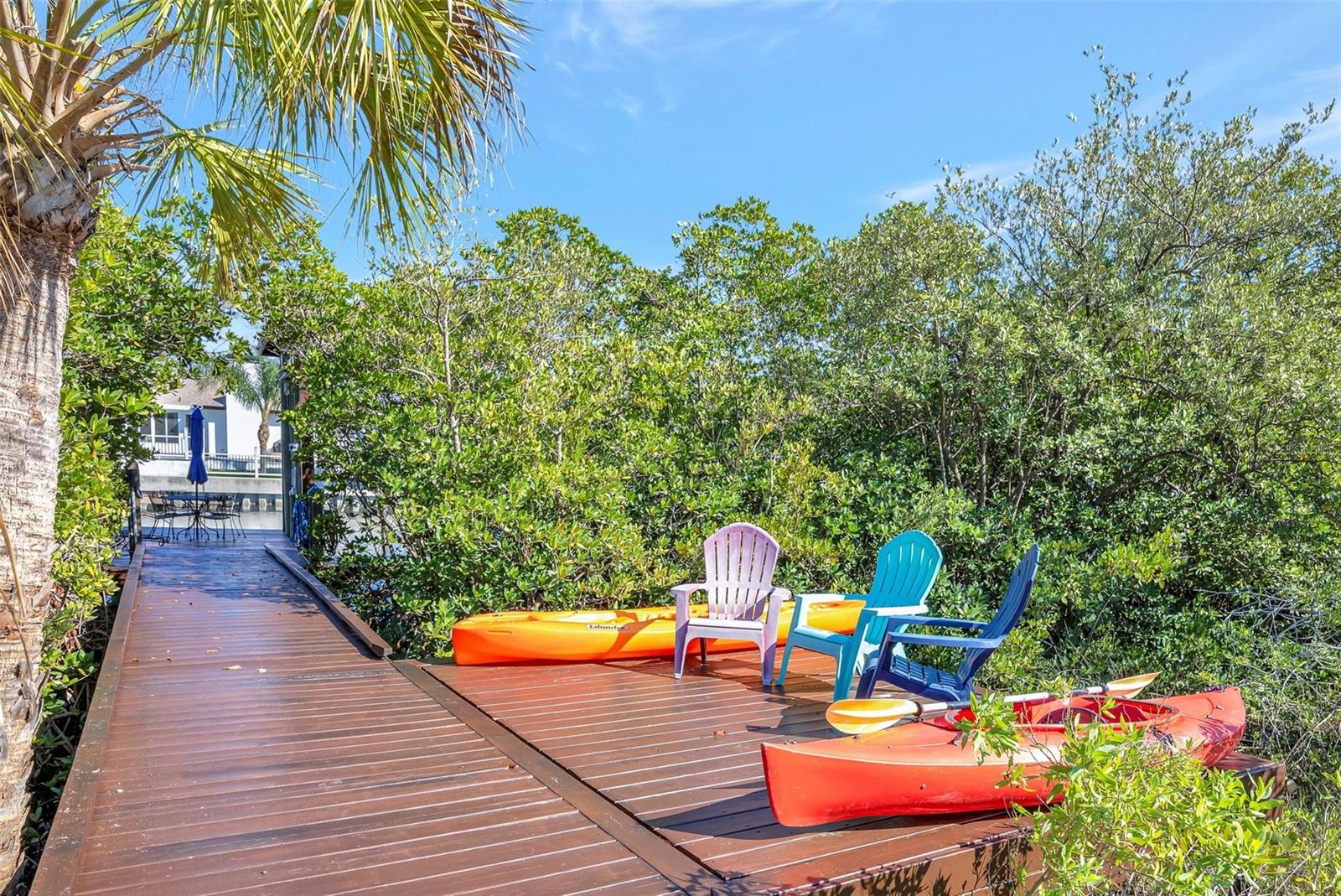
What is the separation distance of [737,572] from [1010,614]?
7.00 ft

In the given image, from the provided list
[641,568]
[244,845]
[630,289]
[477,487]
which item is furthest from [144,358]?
[630,289]

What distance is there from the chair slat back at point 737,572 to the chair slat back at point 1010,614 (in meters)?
1.76

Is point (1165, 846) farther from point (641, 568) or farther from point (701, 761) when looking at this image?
point (641, 568)

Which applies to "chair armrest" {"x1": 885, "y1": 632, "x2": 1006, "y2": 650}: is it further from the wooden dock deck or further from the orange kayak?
the orange kayak

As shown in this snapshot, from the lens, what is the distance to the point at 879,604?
5301mm

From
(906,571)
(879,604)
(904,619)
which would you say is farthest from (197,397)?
(904,619)

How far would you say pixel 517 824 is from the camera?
122 inches

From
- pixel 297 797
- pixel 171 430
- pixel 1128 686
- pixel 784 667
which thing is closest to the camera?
pixel 297 797

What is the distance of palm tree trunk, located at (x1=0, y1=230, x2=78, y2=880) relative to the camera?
308cm

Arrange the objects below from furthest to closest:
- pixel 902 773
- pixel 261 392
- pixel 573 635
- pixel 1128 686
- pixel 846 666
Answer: pixel 261 392, pixel 573 635, pixel 846 666, pixel 1128 686, pixel 902 773

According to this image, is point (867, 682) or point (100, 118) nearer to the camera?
point (100, 118)

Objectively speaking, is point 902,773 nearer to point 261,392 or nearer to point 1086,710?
point 1086,710

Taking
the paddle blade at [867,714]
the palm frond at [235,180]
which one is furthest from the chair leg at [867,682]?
the palm frond at [235,180]

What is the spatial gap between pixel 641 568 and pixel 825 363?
3539mm
